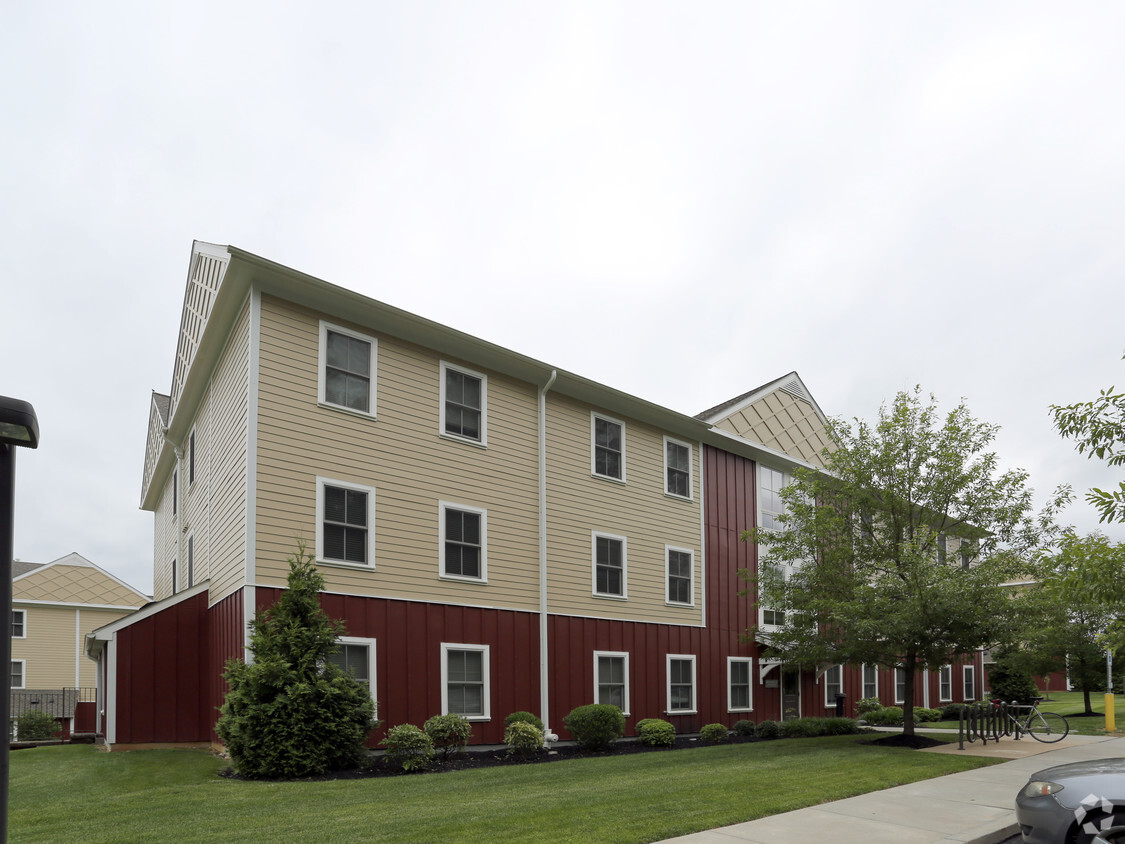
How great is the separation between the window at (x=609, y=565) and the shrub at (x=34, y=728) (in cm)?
1609

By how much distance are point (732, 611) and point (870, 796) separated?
14005 mm

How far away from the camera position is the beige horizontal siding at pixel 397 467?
1605cm

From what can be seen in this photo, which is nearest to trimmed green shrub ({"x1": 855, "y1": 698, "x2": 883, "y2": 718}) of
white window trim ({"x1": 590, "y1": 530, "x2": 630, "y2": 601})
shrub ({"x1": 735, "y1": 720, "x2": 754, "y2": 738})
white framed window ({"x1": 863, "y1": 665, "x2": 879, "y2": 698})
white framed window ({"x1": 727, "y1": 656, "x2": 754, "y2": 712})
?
white framed window ({"x1": 863, "y1": 665, "x2": 879, "y2": 698})

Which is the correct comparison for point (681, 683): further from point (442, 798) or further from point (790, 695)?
point (442, 798)

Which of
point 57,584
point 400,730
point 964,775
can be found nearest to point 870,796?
point 964,775

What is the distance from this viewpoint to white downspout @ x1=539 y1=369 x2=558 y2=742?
64.3 ft

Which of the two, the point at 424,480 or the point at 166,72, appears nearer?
the point at 166,72

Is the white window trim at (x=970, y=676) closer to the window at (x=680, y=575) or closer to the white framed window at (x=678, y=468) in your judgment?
the window at (x=680, y=575)

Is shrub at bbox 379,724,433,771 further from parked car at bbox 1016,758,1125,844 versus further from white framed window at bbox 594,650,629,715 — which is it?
parked car at bbox 1016,758,1125,844

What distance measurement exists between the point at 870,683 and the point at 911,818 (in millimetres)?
22701

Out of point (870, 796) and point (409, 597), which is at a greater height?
point (409, 597)

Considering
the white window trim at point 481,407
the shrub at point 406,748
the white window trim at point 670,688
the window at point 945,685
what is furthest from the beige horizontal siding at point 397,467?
the window at point 945,685

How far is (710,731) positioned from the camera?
2266 cm

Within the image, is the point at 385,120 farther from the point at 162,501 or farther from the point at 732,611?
the point at 162,501
